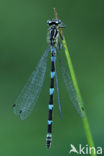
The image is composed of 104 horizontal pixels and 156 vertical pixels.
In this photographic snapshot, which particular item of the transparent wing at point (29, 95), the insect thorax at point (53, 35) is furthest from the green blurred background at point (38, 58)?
the insect thorax at point (53, 35)

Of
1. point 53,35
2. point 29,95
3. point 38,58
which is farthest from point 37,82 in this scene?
point 38,58

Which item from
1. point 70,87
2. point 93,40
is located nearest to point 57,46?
point 70,87

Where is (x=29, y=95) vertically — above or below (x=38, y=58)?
below

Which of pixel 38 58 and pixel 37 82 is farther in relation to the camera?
pixel 38 58

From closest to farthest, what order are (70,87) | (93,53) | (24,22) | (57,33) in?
(70,87)
(57,33)
(93,53)
(24,22)

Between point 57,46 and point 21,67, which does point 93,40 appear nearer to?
point 21,67

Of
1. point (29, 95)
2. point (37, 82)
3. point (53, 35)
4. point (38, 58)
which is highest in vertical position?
point (38, 58)

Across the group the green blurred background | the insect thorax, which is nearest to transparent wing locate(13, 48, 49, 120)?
the insect thorax

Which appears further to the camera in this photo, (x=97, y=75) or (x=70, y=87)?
(x=97, y=75)

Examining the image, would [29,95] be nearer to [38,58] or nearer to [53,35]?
[53,35]
